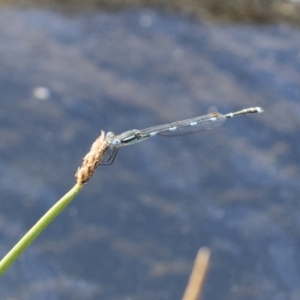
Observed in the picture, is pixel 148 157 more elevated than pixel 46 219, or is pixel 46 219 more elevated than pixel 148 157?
pixel 148 157

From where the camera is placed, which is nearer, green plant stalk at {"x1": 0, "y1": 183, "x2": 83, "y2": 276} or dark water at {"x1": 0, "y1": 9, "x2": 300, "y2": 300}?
green plant stalk at {"x1": 0, "y1": 183, "x2": 83, "y2": 276}

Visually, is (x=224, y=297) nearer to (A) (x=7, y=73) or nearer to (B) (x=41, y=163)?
(B) (x=41, y=163)

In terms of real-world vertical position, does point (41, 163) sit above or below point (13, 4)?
below

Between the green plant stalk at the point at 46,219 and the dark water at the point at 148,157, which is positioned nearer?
the green plant stalk at the point at 46,219

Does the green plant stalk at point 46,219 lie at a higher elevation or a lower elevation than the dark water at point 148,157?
lower

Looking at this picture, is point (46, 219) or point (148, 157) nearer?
point (46, 219)

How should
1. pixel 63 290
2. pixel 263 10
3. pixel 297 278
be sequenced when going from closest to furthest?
pixel 63 290 < pixel 297 278 < pixel 263 10

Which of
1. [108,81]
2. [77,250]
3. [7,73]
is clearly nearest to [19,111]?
[7,73]

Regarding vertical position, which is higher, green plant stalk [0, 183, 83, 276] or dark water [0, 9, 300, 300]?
dark water [0, 9, 300, 300]
